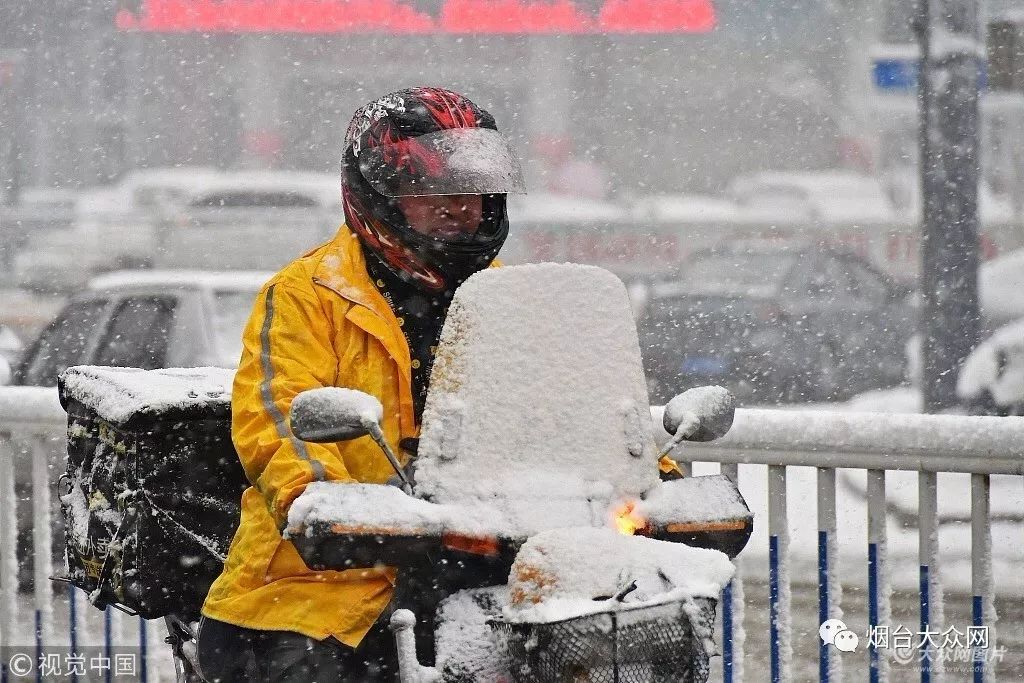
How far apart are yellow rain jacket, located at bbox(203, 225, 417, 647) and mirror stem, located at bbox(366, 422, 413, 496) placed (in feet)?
0.56

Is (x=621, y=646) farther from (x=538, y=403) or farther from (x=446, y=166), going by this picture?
(x=446, y=166)

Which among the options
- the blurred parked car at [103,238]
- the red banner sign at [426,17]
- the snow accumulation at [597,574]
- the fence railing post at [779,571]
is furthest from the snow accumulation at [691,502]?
the red banner sign at [426,17]

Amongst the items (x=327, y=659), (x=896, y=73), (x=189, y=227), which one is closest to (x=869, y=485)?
(x=327, y=659)

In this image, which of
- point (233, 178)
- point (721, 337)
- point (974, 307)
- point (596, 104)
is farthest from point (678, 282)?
point (596, 104)

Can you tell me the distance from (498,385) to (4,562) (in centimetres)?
321

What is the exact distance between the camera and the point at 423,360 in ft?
11.1

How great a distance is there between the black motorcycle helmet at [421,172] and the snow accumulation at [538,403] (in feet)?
1.06

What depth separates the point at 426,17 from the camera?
39.1 meters

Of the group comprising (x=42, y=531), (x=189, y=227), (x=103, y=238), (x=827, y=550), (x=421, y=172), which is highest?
(x=421, y=172)

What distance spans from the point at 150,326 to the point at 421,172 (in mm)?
6937

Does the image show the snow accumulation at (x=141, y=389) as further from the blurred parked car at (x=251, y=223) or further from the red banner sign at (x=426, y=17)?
the red banner sign at (x=426, y=17)

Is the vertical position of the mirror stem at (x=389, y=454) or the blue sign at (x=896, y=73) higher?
the mirror stem at (x=389, y=454)

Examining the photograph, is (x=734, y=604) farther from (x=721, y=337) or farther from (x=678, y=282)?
(x=678, y=282)

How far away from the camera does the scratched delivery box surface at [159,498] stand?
11.9 feet
